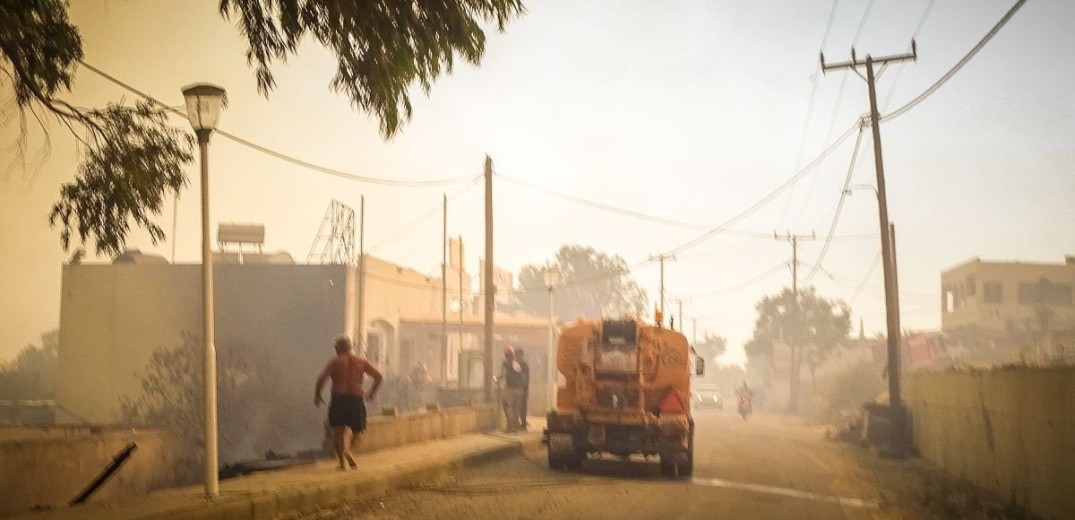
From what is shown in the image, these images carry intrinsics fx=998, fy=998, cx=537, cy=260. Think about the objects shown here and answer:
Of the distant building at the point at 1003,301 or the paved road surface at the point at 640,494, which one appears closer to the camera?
the paved road surface at the point at 640,494

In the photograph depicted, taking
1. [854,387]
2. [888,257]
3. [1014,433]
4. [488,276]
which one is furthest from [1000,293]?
[1014,433]

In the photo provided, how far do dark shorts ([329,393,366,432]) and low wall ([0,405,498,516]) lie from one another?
2115 mm

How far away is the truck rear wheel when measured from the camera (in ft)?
53.2

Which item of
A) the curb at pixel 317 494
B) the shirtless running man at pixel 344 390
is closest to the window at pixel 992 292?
the curb at pixel 317 494

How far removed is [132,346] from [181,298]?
216 cm

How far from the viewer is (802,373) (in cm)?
8744

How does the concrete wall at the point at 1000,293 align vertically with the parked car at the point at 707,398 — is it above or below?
above

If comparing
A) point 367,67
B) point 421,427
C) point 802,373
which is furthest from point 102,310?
point 802,373

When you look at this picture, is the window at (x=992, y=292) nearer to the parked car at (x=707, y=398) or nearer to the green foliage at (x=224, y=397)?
the parked car at (x=707, y=398)

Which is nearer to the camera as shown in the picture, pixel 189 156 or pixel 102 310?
pixel 189 156

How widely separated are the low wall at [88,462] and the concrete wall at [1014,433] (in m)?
9.44

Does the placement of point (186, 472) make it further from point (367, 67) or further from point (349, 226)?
point (349, 226)

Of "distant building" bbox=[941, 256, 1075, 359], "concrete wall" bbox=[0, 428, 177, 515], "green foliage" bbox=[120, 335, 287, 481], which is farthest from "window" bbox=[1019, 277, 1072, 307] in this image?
"concrete wall" bbox=[0, 428, 177, 515]

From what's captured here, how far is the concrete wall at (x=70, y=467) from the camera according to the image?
12.8 m
